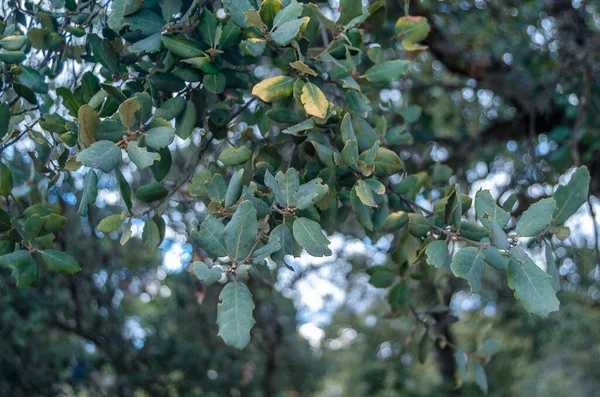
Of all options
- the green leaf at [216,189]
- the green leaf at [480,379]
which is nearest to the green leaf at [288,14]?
the green leaf at [216,189]

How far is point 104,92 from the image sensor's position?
146 centimetres

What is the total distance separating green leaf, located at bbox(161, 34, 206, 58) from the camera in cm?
146

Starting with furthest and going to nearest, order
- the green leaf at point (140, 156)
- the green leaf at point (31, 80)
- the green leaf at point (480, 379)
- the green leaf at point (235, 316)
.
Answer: the green leaf at point (480, 379)
the green leaf at point (31, 80)
the green leaf at point (140, 156)
the green leaf at point (235, 316)

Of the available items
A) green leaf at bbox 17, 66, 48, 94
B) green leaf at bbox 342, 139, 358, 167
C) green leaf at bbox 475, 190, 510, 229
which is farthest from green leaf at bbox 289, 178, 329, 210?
green leaf at bbox 17, 66, 48, 94

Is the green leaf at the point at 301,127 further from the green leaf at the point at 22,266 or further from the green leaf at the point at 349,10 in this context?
the green leaf at the point at 22,266

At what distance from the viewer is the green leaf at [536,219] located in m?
1.33

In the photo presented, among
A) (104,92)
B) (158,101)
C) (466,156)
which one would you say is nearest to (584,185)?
(158,101)

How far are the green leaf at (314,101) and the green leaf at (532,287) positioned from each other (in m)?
0.52

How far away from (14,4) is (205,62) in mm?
673

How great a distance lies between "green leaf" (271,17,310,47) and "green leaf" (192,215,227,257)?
0.42 meters

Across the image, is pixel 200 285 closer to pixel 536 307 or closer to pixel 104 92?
pixel 104 92

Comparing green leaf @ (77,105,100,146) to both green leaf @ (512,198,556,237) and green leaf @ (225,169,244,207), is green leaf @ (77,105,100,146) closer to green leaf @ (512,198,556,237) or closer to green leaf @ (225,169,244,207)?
green leaf @ (225,169,244,207)

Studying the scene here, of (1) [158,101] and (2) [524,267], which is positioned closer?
(2) [524,267]

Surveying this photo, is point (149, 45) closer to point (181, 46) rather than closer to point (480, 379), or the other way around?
point (181, 46)
